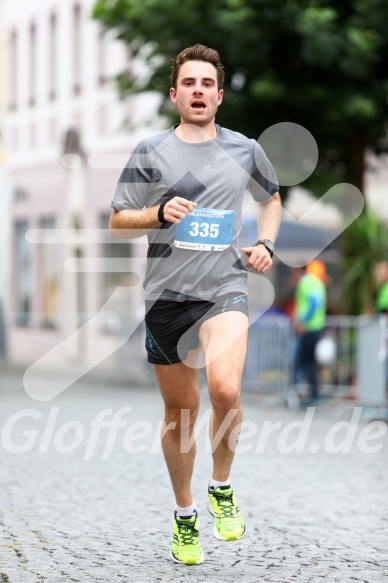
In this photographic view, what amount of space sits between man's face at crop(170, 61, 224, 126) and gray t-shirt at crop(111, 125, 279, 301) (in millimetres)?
124

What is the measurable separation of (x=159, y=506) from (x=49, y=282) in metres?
24.8

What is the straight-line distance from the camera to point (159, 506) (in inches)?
308

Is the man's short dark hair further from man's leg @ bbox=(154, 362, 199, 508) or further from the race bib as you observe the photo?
man's leg @ bbox=(154, 362, 199, 508)

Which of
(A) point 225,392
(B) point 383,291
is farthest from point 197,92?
(B) point 383,291

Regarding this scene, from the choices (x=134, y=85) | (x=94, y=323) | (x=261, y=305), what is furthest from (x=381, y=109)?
(x=94, y=323)

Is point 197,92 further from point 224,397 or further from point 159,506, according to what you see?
point 159,506

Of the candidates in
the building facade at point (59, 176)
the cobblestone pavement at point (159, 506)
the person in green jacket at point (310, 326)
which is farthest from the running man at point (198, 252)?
the building facade at point (59, 176)

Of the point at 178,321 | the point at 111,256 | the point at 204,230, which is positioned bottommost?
the point at 111,256

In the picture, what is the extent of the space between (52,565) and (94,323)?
71.8 ft

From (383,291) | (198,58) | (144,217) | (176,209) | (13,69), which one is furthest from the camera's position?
(13,69)

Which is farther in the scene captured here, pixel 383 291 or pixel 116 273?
pixel 116 273

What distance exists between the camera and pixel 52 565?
5824 mm

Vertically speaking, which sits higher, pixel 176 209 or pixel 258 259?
pixel 176 209

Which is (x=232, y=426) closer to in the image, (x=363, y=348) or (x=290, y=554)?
(x=290, y=554)
